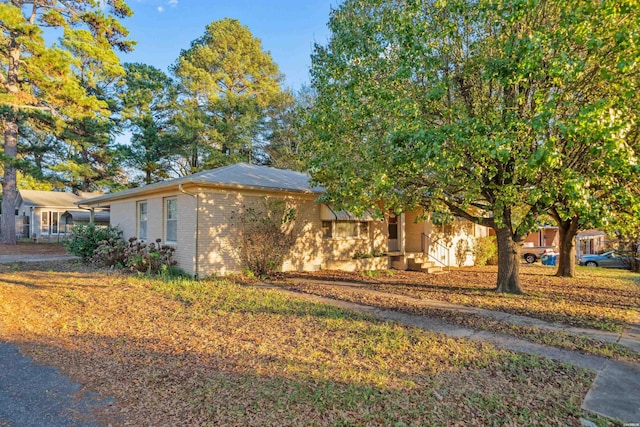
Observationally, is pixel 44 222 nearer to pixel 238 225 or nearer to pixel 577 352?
pixel 238 225

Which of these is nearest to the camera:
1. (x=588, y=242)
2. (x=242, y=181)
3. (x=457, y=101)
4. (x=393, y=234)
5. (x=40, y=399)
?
(x=40, y=399)

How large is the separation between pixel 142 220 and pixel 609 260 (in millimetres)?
25439

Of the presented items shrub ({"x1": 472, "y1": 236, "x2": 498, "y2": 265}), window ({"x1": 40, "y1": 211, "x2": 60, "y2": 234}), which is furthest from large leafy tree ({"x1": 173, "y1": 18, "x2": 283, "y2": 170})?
shrub ({"x1": 472, "y1": 236, "x2": 498, "y2": 265})

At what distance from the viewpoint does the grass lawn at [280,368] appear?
3447 mm

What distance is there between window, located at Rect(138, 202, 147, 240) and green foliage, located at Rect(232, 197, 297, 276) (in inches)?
187

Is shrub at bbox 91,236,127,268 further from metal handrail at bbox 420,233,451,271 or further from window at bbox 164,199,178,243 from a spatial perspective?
metal handrail at bbox 420,233,451,271

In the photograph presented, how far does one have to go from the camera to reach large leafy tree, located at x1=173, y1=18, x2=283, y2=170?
82.7 ft

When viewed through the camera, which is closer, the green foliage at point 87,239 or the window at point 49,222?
the green foliage at point 87,239

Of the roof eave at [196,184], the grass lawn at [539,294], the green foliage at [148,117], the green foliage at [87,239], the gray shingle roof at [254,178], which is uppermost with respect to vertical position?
the green foliage at [148,117]

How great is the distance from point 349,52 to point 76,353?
7927 millimetres

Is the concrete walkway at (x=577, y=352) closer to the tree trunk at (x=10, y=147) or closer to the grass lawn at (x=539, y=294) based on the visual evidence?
the grass lawn at (x=539, y=294)

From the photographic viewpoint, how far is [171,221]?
1236 centimetres

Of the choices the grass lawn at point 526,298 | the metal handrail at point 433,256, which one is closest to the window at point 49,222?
the grass lawn at point 526,298

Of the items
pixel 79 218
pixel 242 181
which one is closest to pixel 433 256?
pixel 242 181
